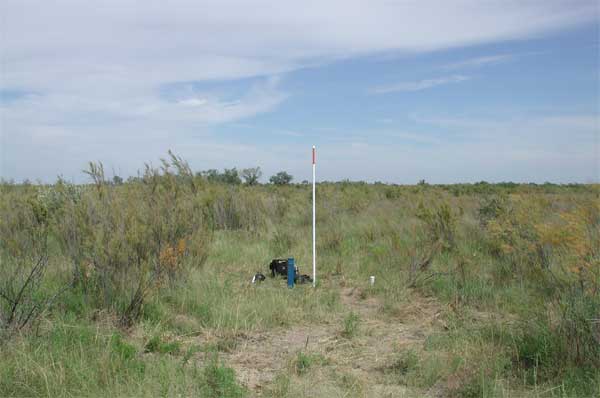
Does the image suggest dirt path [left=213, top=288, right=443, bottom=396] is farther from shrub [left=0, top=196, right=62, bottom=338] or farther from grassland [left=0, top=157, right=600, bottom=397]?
shrub [left=0, top=196, right=62, bottom=338]

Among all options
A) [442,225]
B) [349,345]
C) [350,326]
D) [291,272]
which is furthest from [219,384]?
[442,225]

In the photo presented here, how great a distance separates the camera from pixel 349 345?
590cm

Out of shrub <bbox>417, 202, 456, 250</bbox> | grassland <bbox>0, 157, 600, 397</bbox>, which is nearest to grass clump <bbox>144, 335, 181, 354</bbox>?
grassland <bbox>0, 157, 600, 397</bbox>

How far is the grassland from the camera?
455 cm

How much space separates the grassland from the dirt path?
25mm

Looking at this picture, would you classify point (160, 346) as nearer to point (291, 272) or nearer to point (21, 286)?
point (21, 286)

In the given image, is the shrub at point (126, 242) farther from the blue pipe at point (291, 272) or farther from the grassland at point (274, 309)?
the blue pipe at point (291, 272)

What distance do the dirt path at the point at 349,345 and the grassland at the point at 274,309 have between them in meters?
0.03

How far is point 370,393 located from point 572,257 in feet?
9.69

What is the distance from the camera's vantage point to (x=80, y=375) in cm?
439

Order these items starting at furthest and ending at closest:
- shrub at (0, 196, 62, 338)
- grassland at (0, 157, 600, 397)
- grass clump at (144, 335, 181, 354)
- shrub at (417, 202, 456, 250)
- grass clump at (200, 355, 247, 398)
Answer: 1. shrub at (417, 202, 456, 250)
2. grass clump at (144, 335, 181, 354)
3. shrub at (0, 196, 62, 338)
4. grassland at (0, 157, 600, 397)
5. grass clump at (200, 355, 247, 398)

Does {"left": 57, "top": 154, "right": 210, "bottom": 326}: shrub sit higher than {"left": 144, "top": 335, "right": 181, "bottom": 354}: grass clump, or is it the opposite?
{"left": 57, "top": 154, "right": 210, "bottom": 326}: shrub

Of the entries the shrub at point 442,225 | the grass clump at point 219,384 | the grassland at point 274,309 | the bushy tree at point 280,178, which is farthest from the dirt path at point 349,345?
the bushy tree at point 280,178

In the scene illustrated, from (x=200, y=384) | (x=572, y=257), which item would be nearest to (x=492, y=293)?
(x=572, y=257)
